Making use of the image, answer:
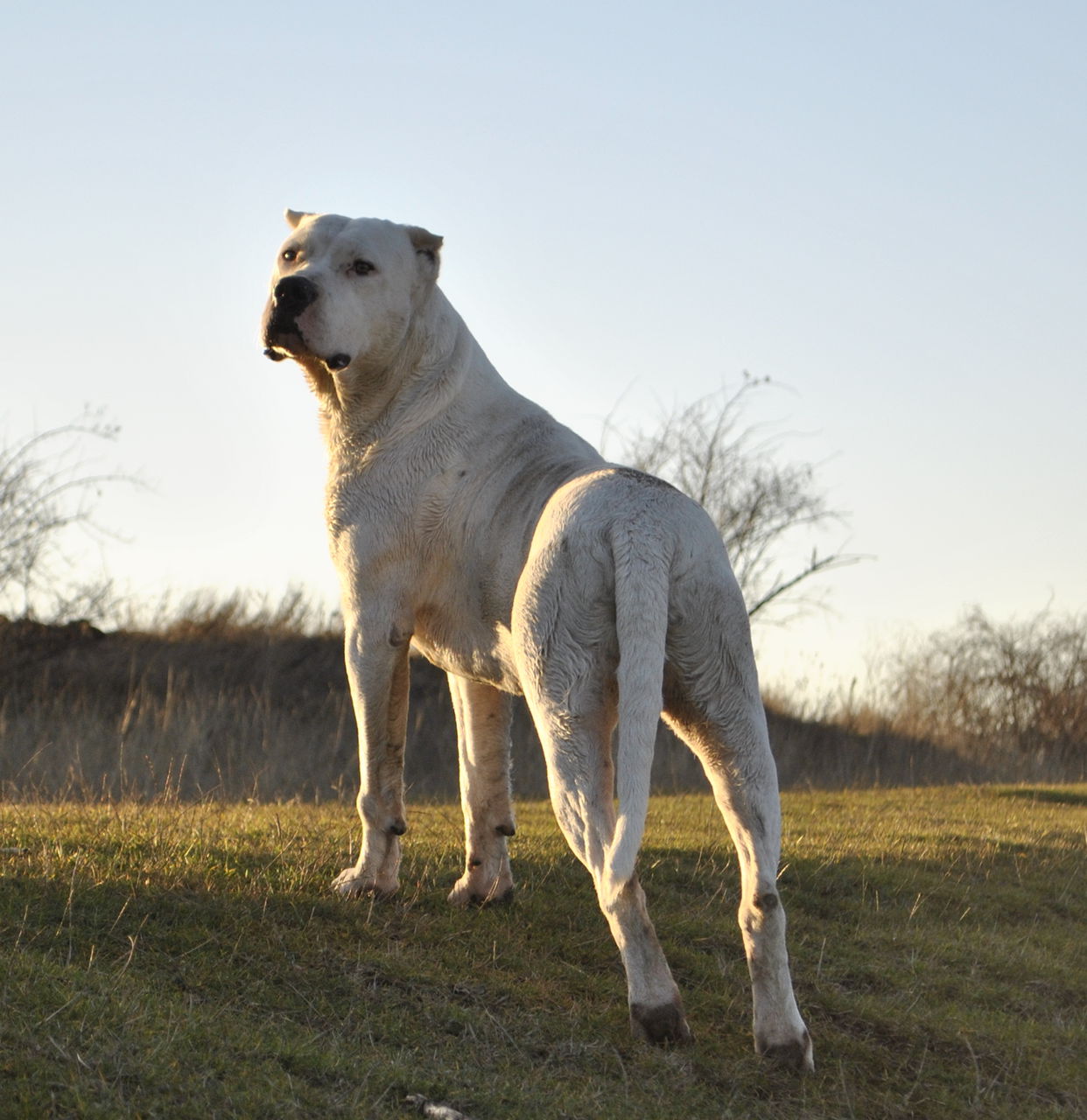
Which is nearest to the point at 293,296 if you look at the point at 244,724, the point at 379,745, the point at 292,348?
the point at 292,348

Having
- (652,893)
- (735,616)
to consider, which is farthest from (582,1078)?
(652,893)

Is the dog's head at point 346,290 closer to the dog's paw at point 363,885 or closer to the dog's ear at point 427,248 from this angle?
the dog's ear at point 427,248

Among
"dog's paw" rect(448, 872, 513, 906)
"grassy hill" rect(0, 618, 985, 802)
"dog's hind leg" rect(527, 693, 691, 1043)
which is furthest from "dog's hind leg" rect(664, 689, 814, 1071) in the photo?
"grassy hill" rect(0, 618, 985, 802)

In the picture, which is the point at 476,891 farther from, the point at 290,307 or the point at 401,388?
the point at 290,307

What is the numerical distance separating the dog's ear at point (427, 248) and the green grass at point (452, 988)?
2623 millimetres

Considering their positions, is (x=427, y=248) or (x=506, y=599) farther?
(x=427, y=248)

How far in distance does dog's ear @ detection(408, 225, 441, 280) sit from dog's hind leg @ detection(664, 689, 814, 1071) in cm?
220

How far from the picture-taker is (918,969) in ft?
22.9

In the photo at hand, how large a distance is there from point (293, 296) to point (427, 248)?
0.76m

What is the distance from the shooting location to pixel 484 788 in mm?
6293

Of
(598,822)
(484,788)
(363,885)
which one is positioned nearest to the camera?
(598,822)

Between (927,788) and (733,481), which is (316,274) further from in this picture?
(733,481)

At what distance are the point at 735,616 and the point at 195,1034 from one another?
2187mm

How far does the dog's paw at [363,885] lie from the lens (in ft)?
19.8
